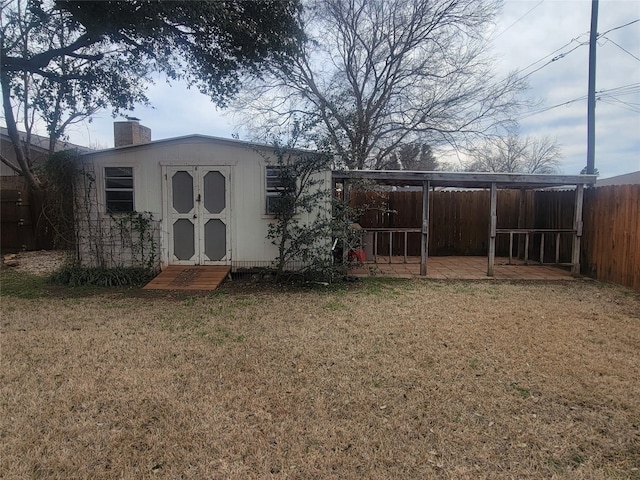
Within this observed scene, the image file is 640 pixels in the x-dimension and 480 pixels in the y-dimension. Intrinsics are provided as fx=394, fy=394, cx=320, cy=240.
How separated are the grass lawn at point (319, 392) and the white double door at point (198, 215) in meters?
2.17

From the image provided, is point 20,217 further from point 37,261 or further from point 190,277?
point 190,277

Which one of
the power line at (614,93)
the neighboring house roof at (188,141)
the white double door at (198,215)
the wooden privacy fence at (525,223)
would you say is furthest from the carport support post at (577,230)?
the white double door at (198,215)

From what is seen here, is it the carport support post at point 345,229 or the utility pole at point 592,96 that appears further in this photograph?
the utility pole at point 592,96

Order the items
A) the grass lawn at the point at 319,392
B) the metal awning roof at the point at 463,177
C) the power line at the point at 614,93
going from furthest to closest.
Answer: the power line at the point at 614,93 → the metal awning roof at the point at 463,177 → the grass lawn at the point at 319,392

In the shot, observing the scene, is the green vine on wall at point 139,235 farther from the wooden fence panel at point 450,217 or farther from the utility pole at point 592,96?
the utility pole at point 592,96

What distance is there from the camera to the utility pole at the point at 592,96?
1051 centimetres

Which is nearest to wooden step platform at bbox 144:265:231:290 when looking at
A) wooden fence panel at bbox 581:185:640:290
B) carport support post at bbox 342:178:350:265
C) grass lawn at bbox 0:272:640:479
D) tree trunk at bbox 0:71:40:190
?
grass lawn at bbox 0:272:640:479

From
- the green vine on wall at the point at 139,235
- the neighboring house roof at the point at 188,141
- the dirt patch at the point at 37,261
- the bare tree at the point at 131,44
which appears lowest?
the dirt patch at the point at 37,261

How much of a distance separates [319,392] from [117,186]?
6.23m

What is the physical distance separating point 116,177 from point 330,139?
4118 millimetres

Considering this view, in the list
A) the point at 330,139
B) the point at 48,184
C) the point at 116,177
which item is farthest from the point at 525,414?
the point at 48,184

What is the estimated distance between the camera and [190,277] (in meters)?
7.02

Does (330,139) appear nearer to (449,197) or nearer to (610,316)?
(610,316)

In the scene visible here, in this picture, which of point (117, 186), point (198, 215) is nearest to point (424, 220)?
point (198, 215)
